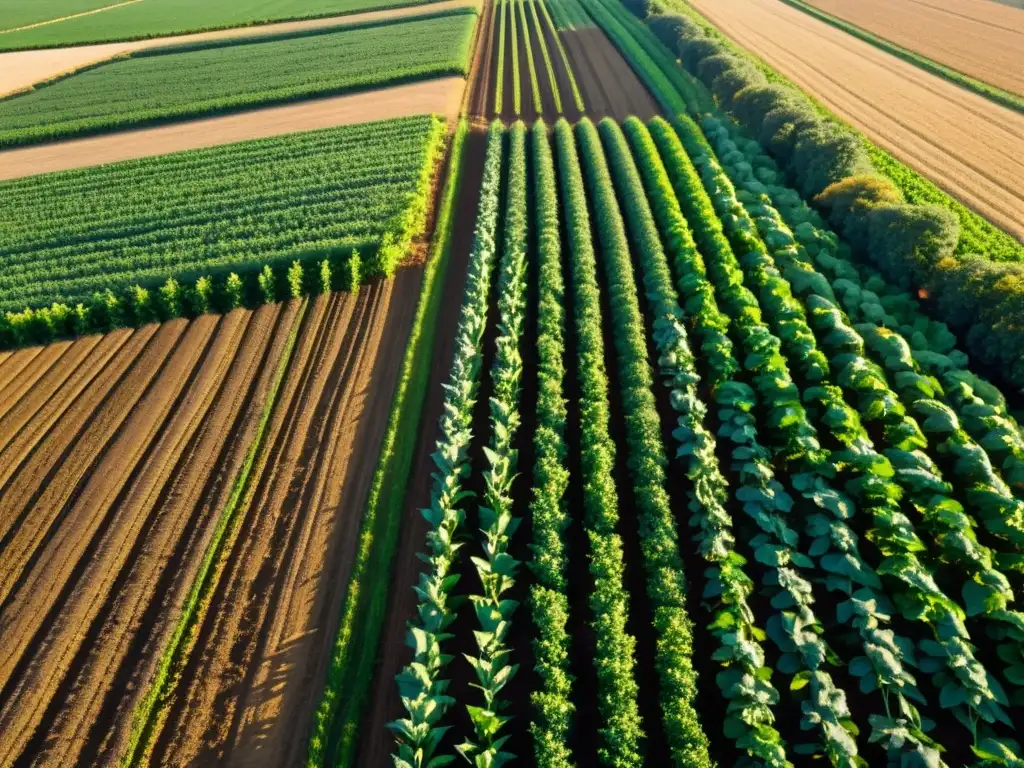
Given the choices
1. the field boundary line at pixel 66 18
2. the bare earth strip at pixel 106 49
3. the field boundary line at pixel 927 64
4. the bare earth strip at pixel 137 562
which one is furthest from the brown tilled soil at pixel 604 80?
the field boundary line at pixel 66 18

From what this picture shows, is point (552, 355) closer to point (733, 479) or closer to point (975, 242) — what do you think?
point (733, 479)

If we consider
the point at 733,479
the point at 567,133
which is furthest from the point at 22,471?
the point at 567,133

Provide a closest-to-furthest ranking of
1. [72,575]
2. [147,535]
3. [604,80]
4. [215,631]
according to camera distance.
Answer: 1. [215,631]
2. [72,575]
3. [147,535]
4. [604,80]

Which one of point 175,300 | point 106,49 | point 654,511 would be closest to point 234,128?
point 175,300

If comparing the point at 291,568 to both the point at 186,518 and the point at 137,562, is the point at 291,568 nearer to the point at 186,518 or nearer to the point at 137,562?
the point at 186,518

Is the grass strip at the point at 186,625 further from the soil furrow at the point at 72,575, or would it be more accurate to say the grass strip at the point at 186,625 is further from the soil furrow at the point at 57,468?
the soil furrow at the point at 57,468

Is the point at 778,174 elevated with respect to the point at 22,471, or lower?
elevated
